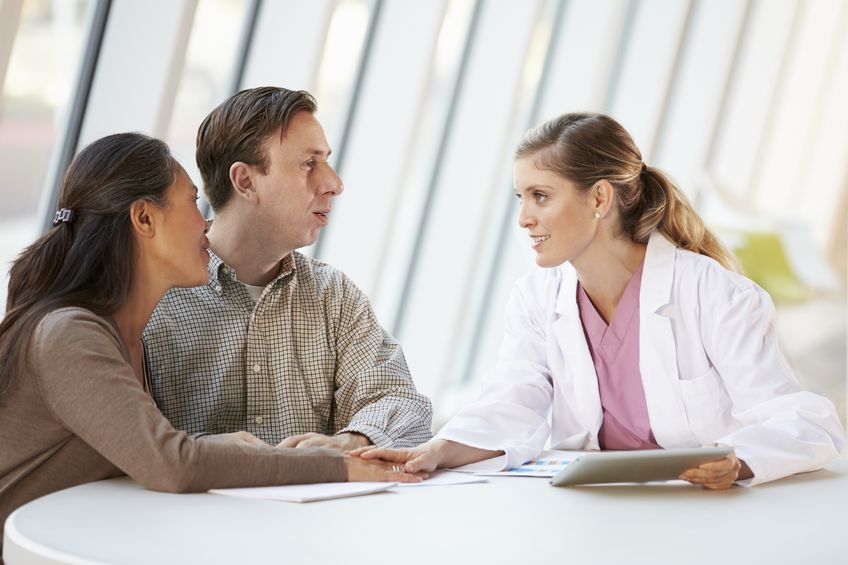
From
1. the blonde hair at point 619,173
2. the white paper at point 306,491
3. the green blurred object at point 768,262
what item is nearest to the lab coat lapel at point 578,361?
the blonde hair at point 619,173

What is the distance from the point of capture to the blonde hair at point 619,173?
219 centimetres

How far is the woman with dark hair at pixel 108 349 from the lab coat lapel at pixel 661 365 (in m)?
0.60

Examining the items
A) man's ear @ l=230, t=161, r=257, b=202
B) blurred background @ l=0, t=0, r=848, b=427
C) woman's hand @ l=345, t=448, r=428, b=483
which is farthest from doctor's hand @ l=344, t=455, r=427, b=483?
blurred background @ l=0, t=0, r=848, b=427

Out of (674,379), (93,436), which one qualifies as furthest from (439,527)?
(674,379)

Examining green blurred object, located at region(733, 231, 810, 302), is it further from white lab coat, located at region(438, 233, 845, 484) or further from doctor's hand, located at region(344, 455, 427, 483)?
doctor's hand, located at region(344, 455, 427, 483)

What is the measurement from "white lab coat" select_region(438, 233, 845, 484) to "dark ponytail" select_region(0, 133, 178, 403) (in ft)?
2.12

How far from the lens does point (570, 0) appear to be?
19.1ft

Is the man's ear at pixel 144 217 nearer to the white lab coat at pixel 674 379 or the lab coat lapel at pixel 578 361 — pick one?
the white lab coat at pixel 674 379

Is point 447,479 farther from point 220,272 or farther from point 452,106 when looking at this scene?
point 452,106

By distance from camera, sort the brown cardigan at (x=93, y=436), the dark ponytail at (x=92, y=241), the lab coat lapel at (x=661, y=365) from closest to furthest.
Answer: the brown cardigan at (x=93, y=436), the dark ponytail at (x=92, y=241), the lab coat lapel at (x=661, y=365)

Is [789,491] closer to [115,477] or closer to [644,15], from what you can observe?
[115,477]

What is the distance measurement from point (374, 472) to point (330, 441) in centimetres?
22

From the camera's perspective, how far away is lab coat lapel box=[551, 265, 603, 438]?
2.14m

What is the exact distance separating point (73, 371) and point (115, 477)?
0.69ft
